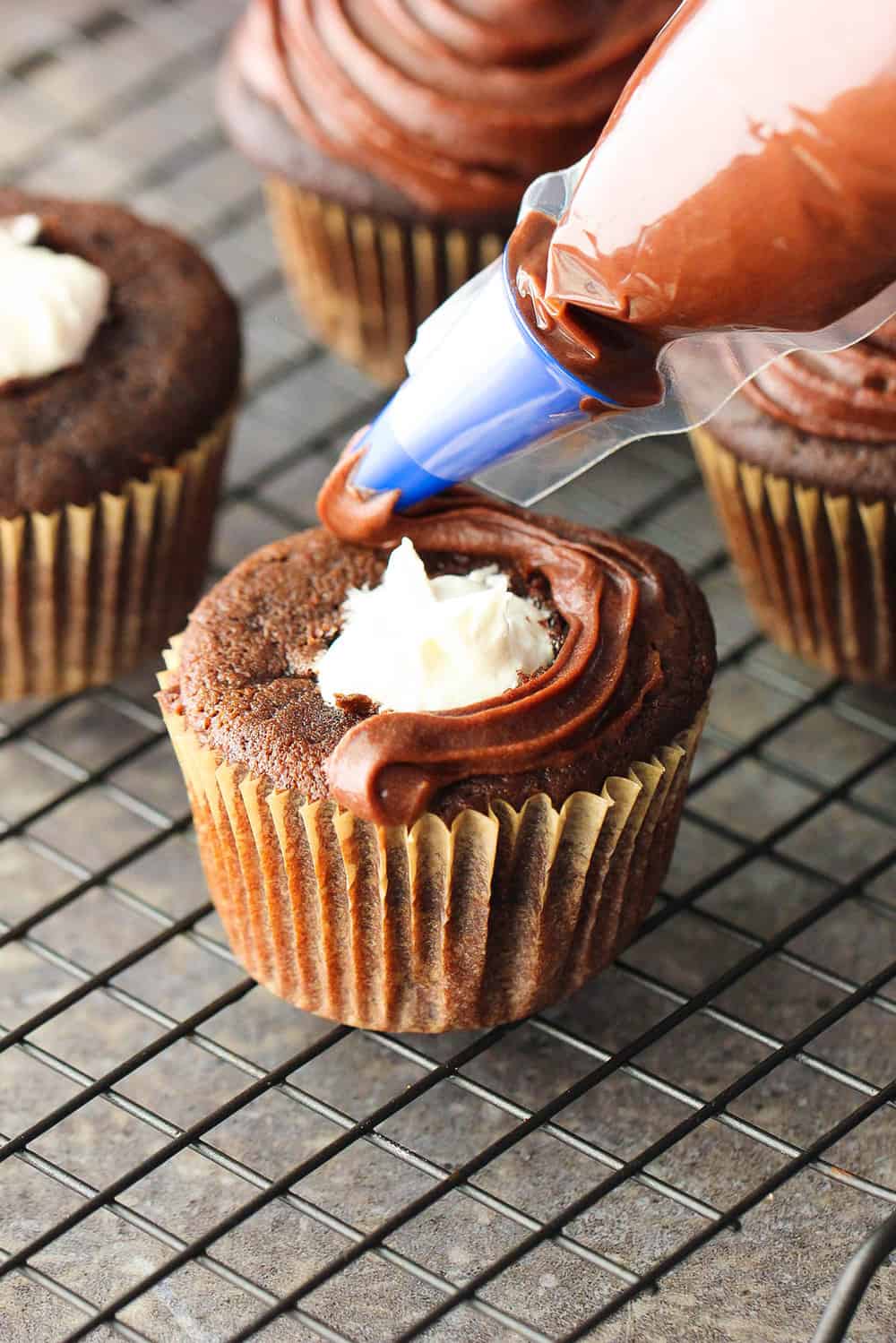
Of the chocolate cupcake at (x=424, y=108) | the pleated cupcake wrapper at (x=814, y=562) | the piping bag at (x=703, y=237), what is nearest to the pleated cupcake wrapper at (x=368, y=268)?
the chocolate cupcake at (x=424, y=108)

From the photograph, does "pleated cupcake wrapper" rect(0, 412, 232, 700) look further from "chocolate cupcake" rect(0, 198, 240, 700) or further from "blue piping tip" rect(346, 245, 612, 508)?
"blue piping tip" rect(346, 245, 612, 508)

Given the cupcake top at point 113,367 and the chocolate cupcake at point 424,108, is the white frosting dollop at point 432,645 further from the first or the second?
the chocolate cupcake at point 424,108

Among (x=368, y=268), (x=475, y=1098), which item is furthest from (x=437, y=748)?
(x=368, y=268)

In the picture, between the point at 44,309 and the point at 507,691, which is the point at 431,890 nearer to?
the point at 507,691

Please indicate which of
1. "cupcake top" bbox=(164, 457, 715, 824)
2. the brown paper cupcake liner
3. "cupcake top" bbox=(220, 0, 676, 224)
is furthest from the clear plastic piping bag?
"cupcake top" bbox=(220, 0, 676, 224)

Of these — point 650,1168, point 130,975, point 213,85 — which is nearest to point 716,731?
point 650,1168
